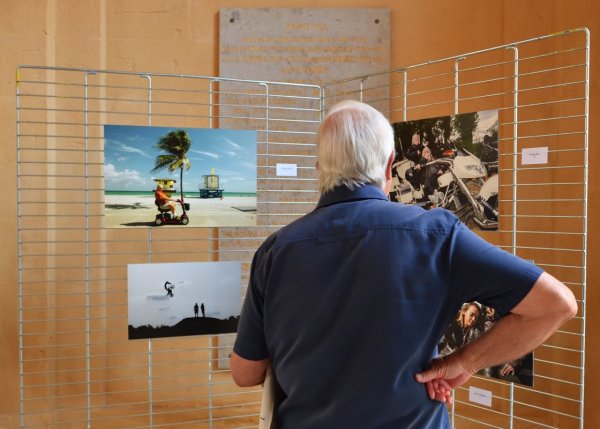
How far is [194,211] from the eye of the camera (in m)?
2.63

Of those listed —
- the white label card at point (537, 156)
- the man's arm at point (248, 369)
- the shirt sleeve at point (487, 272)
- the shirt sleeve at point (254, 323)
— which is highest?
the white label card at point (537, 156)

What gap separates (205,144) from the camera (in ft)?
8.65

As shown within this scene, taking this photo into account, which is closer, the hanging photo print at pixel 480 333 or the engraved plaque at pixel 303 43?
the hanging photo print at pixel 480 333

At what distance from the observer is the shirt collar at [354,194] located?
120cm

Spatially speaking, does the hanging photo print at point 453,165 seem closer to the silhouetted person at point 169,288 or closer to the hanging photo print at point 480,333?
the hanging photo print at point 480,333

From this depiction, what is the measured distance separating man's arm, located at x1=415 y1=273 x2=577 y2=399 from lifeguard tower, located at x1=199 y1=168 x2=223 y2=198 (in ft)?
5.29

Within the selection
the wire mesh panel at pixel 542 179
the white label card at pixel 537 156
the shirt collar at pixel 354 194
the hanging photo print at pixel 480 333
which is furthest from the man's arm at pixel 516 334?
the wire mesh panel at pixel 542 179

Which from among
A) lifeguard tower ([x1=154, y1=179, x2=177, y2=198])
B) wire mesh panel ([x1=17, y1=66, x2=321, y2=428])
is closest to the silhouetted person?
lifeguard tower ([x1=154, y1=179, x2=177, y2=198])

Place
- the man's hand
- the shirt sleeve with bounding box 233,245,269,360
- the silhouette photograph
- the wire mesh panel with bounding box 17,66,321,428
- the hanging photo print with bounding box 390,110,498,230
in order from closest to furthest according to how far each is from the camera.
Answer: the man's hand < the shirt sleeve with bounding box 233,245,269,360 < the hanging photo print with bounding box 390,110,498,230 < the silhouette photograph < the wire mesh panel with bounding box 17,66,321,428

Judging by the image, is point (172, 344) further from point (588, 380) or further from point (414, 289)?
point (414, 289)

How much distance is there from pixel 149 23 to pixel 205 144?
1.20 metres

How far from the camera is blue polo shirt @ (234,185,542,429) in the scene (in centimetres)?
110

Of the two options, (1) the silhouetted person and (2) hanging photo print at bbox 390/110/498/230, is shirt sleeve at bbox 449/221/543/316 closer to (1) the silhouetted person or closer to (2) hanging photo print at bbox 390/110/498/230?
(2) hanging photo print at bbox 390/110/498/230

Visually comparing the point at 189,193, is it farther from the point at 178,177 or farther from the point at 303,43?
the point at 303,43
